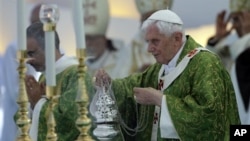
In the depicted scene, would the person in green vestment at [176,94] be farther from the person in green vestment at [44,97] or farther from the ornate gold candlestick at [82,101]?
the ornate gold candlestick at [82,101]

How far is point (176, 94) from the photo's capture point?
13.2 ft

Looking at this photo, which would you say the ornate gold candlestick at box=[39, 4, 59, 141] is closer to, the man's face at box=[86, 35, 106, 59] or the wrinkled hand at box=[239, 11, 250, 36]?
the wrinkled hand at box=[239, 11, 250, 36]

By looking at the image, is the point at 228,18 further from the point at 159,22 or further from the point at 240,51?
the point at 159,22

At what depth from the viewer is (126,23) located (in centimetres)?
667

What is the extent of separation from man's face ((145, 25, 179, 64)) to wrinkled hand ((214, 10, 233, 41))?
7.85ft

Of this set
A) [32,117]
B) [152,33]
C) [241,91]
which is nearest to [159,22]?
[152,33]

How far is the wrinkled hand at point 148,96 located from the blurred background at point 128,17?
214 centimetres

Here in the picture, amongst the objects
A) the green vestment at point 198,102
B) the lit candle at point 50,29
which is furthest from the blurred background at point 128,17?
the lit candle at point 50,29

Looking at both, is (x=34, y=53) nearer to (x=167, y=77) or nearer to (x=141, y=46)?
(x=167, y=77)

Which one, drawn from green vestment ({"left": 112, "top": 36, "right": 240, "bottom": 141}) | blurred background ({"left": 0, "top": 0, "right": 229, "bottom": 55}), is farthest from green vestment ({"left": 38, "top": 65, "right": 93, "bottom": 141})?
blurred background ({"left": 0, "top": 0, "right": 229, "bottom": 55})

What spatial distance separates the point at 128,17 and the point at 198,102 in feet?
9.20

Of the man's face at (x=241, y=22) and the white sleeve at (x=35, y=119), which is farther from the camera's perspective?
the man's face at (x=241, y=22)

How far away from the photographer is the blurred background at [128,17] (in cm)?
641

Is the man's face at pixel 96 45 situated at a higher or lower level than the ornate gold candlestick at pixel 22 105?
higher
